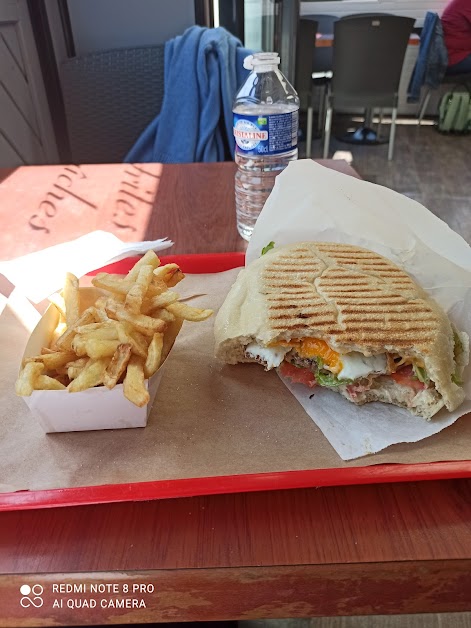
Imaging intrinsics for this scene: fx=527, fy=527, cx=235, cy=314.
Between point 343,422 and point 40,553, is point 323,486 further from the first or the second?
point 40,553

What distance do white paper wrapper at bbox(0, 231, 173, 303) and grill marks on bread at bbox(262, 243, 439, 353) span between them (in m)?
0.56

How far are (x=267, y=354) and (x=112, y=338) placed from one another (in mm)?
386

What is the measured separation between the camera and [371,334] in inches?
46.4

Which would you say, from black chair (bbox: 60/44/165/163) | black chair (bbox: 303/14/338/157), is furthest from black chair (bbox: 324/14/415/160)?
black chair (bbox: 60/44/165/163)

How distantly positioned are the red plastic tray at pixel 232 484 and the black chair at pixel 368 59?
5.40 m

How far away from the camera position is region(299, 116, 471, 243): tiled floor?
4.71 m

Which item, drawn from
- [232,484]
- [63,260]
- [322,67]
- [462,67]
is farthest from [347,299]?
[462,67]

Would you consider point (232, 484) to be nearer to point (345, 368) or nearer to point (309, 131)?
point (345, 368)

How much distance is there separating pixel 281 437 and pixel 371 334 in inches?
12.2

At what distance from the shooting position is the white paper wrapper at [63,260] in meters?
1.59

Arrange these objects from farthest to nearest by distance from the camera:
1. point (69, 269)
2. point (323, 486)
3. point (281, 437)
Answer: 1. point (69, 269)
2. point (281, 437)
3. point (323, 486)

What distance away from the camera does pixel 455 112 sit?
6508 millimetres

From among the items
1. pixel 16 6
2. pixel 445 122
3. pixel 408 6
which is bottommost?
pixel 445 122

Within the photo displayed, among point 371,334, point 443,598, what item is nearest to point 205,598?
point 443,598
